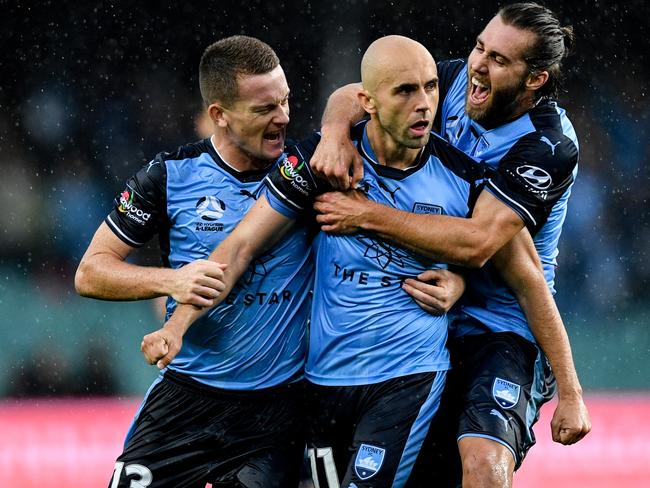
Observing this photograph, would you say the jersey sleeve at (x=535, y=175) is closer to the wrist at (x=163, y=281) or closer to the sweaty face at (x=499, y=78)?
the sweaty face at (x=499, y=78)

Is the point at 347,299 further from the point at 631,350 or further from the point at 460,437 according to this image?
the point at 631,350

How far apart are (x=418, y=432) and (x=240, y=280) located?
3.11 ft

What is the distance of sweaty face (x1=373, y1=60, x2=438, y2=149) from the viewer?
13.2ft

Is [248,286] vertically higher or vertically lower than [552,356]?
higher

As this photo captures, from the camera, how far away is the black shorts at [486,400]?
4.14m

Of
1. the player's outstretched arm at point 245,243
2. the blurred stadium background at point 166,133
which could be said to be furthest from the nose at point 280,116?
the blurred stadium background at point 166,133

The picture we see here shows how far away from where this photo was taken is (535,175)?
166 inches

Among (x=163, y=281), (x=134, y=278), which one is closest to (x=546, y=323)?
(x=163, y=281)

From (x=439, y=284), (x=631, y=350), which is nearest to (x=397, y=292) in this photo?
(x=439, y=284)

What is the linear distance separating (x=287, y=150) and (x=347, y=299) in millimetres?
770

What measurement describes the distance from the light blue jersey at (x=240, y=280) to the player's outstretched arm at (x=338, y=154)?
0.37 meters

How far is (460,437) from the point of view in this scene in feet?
13.5

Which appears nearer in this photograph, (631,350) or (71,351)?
(71,351)

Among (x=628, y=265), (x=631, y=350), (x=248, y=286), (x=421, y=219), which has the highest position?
(x=421, y=219)
